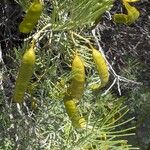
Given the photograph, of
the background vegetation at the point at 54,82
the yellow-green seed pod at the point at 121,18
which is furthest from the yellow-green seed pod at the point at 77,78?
the yellow-green seed pod at the point at 121,18

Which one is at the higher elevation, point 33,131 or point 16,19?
point 16,19

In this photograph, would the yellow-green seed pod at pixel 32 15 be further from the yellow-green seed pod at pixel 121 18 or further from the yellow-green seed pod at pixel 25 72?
the yellow-green seed pod at pixel 121 18

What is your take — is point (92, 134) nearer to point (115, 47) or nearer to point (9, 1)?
point (9, 1)

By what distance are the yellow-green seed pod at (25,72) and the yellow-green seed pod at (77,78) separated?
A: 118 mm

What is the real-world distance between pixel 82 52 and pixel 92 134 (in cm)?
30

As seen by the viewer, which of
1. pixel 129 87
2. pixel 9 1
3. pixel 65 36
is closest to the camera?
pixel 65 36

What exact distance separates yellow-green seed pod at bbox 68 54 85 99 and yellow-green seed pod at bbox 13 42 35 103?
118 mm

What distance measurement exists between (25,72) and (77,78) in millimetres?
148

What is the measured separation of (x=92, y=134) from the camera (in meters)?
1.65

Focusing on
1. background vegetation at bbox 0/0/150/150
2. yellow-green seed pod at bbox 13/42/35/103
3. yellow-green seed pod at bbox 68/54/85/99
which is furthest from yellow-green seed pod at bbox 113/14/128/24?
yellow-green seed pod at bbox 13/42/35/103

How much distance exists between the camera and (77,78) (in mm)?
1269

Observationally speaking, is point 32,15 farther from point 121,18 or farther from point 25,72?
point 121,18

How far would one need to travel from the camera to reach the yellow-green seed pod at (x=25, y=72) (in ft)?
3.93

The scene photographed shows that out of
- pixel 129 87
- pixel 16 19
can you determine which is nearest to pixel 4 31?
pixel 16 19
